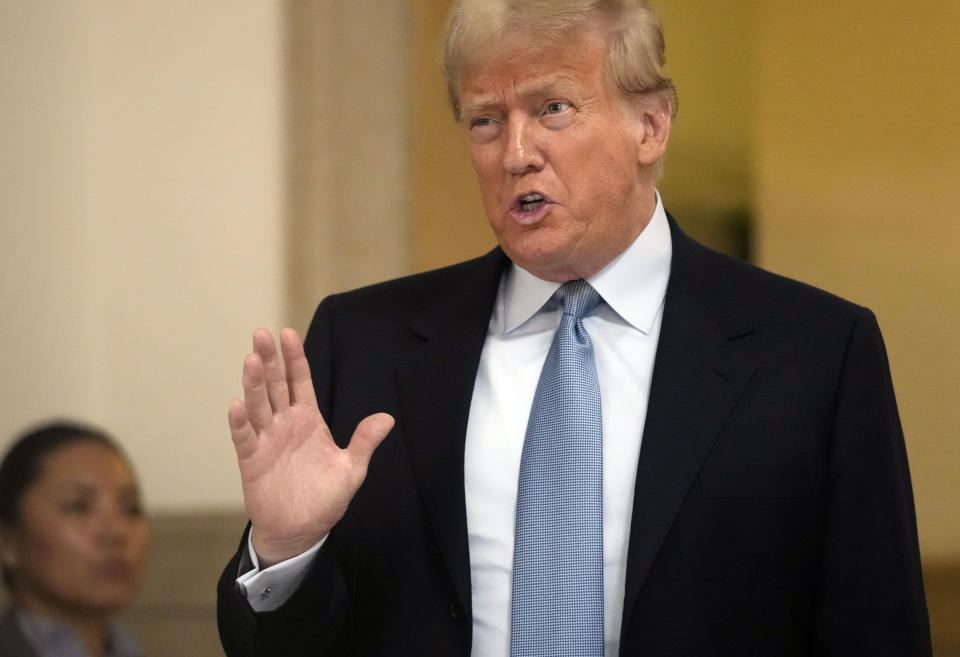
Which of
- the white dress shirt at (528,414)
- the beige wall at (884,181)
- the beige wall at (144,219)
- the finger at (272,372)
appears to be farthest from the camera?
the beige wall at (144,219)

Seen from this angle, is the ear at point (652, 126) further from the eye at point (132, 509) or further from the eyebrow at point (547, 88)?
the eye at point (132, 509)

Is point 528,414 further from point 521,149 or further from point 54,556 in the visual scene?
point 54,556

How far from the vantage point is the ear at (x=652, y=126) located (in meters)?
1.67

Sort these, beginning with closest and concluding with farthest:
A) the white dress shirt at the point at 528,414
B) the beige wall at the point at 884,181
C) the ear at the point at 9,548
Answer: the white dress shirt at the point at 528,414 < the beige wall at the point at 884,181 < the ear at the point at 9,548

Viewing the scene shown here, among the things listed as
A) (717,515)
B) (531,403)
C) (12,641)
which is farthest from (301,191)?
(717,515)

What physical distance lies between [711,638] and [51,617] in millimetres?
1997

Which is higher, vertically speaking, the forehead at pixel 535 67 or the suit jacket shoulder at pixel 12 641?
the forehead at pixel 535 67

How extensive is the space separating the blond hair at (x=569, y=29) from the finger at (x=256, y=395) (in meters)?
0.50

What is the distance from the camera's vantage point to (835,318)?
1553mm

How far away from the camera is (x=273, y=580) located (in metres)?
1.44

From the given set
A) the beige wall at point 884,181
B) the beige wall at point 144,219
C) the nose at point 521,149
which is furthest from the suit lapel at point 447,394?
the beige wall at point 144,219

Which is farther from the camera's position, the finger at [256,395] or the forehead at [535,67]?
the forehead at [535,67]

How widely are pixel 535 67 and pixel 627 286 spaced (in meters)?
0.31

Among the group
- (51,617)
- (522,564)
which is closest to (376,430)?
(522,564)
